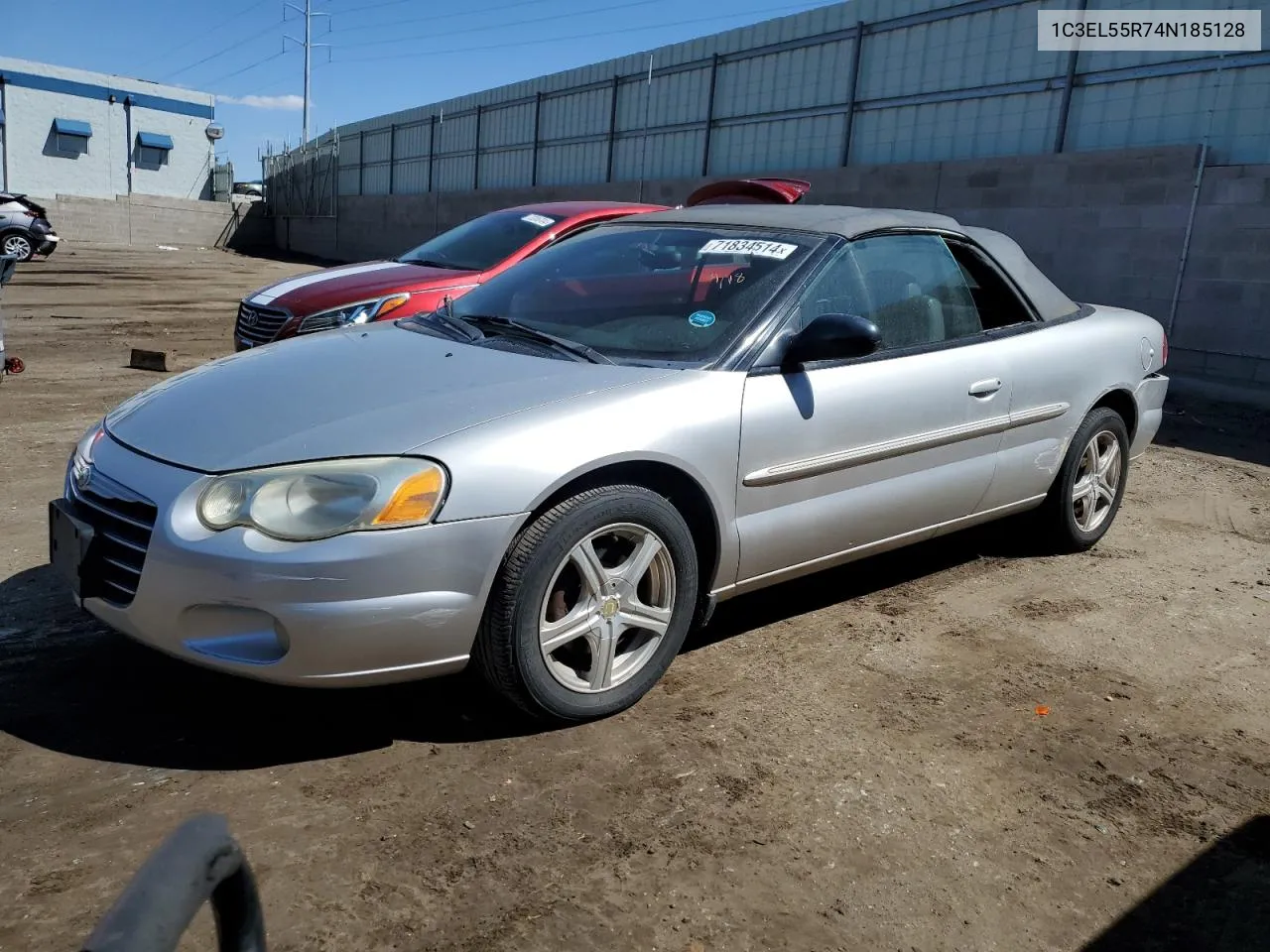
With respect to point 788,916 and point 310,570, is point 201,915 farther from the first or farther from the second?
point 788,916

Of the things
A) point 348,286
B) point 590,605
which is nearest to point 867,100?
point 348,286

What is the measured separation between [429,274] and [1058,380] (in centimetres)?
416

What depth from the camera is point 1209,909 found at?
2.34 m

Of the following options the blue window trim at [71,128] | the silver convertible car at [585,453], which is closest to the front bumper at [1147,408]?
the silver convertible car at [585,453]

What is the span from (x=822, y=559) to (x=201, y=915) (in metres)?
2.25

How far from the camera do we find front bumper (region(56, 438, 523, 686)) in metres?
2.55

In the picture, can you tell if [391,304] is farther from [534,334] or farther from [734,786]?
[734,786]

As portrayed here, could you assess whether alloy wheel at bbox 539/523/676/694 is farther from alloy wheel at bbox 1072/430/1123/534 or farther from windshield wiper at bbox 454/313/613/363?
alloy wheel at bbox 1072/430/1123/534

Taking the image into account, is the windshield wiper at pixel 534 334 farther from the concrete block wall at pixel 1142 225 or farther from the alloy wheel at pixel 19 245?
the alloy wheel at pixel 19 245

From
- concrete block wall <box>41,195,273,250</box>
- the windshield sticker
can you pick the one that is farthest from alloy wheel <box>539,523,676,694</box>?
concrete block wall <box>41,195,273,250</box>

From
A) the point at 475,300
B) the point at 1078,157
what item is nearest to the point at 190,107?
the point at 1078,157

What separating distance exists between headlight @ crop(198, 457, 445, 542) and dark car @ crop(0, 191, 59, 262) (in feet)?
75.3

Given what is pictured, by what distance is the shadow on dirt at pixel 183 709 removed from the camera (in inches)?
110

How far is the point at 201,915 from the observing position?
2.10 m
